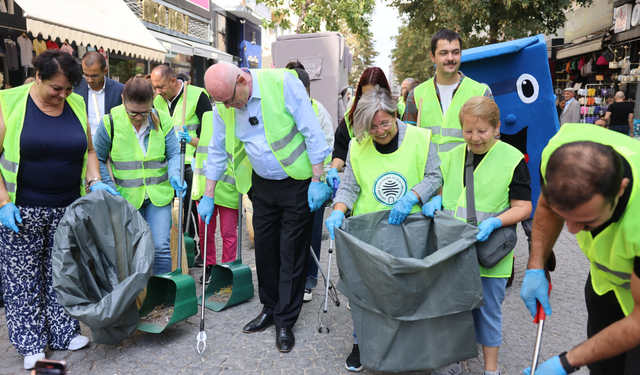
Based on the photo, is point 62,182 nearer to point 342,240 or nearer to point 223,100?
point 223,100

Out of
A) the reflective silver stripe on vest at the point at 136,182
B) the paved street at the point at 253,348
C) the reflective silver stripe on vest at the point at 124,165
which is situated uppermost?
the reflective silver stripe on vest at the point at 124,165

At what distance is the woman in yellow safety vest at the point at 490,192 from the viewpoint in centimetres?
259

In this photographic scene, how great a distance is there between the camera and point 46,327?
129 inches

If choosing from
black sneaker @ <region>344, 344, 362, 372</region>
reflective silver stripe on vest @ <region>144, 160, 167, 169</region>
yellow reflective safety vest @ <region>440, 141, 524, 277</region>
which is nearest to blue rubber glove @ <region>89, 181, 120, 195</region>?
reflective silver stripe on vest @ <region>144, 160, 167, 169</region>

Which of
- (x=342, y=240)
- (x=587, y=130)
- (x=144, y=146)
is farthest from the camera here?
(x=144, y=146)

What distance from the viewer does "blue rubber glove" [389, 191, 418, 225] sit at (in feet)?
8.96

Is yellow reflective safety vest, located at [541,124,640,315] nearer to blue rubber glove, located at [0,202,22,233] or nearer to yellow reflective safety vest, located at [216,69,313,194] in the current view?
yellow reflective safety vest, located at [216,69,313,194]

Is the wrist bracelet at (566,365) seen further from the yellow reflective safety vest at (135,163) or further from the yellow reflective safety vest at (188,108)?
the yellow reflective safety vest at (188,108)

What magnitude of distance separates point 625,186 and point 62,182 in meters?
3.02

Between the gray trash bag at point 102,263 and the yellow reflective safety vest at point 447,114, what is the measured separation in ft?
7.10

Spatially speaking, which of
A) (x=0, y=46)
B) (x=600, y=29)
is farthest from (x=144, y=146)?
(x=600, y=29)

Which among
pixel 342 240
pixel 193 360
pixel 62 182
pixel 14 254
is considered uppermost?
pixel 62 182

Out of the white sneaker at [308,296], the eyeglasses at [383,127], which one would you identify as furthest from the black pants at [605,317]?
the white sneaker at [308,296]

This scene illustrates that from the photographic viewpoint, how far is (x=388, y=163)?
113 inches
